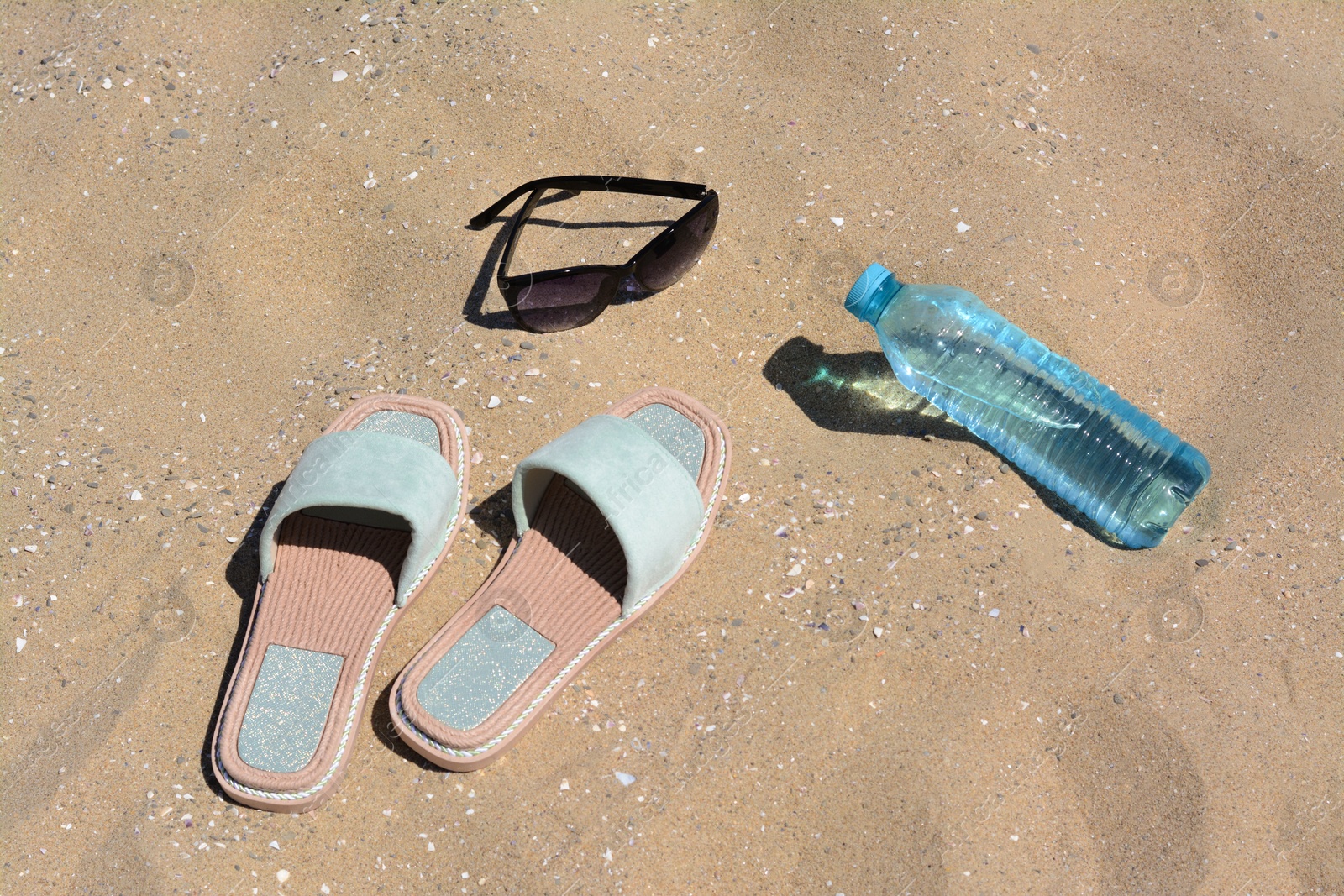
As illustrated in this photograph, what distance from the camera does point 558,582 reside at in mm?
3289

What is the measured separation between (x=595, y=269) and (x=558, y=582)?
3.95 feet

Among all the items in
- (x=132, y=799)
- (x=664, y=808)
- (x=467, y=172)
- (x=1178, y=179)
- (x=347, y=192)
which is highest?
(x=1178, y=179)

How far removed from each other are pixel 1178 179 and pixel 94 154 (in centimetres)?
485

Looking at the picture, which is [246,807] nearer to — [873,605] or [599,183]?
[873,605]

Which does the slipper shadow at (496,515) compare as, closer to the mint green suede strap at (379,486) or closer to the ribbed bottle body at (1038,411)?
the mint green suede strap at (379,486)

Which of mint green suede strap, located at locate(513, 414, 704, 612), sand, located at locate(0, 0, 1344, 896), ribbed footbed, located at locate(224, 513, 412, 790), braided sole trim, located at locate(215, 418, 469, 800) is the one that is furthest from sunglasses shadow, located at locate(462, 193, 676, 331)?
ribbed footbed, located at locate(224, 513, 412, 790)

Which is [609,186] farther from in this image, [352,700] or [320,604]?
[352,700]

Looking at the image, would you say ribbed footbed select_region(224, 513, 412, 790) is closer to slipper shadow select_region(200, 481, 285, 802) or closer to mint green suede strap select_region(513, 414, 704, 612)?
slipper shadow select_region(200, 481, 285, 802)

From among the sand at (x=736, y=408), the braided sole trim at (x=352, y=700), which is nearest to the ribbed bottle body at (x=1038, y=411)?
the sand at (x=736, y=408)

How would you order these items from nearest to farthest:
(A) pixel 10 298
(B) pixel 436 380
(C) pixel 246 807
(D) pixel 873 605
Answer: (C) pixel 246 807, (D) pixel 873 605, (B) pixel 436 380, (A) pixel 10 298

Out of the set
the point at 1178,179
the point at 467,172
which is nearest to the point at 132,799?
the point at 467,172

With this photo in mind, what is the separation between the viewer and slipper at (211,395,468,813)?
118 inches

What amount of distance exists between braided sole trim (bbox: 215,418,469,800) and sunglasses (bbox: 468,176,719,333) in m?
0.62

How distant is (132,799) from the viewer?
303 centimetres
